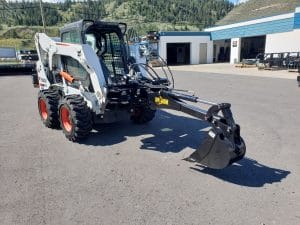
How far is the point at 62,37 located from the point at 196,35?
33.4 m

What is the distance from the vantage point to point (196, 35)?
38.9m

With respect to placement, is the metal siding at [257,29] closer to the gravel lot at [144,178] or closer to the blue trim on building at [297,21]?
the blue trim on building at [297,21]

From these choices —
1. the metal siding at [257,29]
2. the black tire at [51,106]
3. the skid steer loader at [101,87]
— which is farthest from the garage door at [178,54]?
the black tire at [51,106]

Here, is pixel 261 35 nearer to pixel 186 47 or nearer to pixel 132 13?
pixel 186 47

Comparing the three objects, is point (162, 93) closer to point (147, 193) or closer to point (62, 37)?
point (147, 193)

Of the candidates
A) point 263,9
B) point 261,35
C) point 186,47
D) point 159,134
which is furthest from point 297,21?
point 159,134

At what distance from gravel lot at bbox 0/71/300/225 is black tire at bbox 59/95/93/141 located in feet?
0.84

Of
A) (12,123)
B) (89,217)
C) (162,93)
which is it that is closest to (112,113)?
(162,93)

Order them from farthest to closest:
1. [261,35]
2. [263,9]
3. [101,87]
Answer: [263,9]
[261,35]
[101,87]

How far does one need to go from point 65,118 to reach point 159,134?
221 centimetres

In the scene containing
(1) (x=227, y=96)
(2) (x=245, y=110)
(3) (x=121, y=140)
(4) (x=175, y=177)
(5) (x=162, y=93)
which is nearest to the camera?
(4) (x=175, y=177)

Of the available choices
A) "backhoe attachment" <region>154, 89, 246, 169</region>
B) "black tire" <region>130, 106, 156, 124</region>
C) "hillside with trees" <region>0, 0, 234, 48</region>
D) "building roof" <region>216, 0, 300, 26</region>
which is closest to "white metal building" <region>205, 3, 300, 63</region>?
"building roof" <region>216, 0, 300, 26</region>

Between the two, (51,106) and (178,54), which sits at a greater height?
(178,54)

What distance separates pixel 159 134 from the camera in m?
7.18
